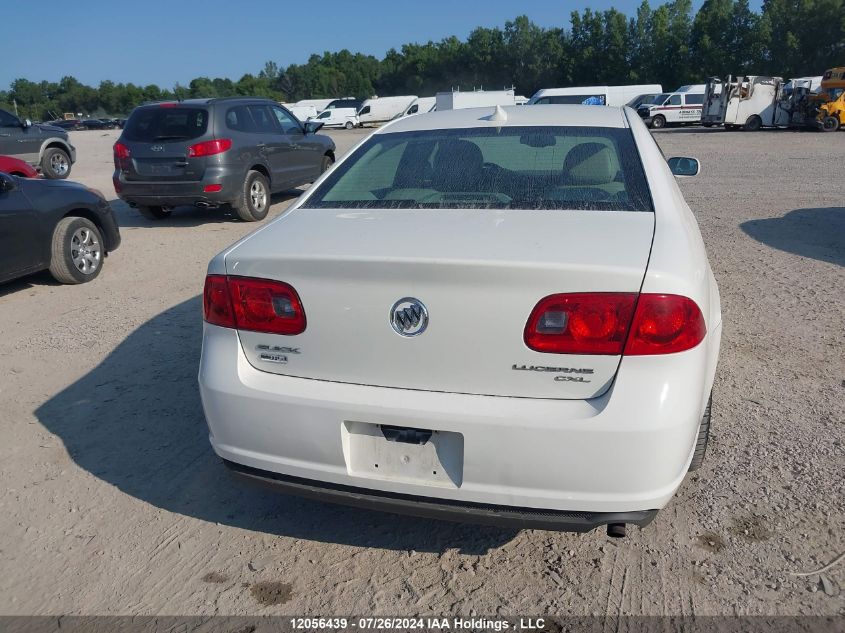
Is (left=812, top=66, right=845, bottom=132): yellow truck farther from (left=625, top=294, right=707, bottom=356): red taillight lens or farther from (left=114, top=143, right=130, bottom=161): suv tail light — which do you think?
(left=625, top=294, right=707, bottom=356): red taillight lens

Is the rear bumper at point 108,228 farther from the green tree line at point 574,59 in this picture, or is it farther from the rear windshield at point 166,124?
the green tree line at point 574,59

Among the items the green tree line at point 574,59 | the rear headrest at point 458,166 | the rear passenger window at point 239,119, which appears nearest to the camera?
the rear headrest at point 458,166

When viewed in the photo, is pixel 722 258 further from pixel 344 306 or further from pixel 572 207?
pixel 344 306

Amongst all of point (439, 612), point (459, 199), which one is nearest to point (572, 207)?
point (459, 199)

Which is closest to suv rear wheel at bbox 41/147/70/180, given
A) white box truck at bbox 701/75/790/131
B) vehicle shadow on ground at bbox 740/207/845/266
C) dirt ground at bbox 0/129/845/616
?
dirt ground at bbox 0/129/845/616

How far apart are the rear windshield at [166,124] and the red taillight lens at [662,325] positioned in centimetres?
842

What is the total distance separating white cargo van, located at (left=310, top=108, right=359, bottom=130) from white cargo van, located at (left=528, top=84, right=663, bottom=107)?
41.3 ft

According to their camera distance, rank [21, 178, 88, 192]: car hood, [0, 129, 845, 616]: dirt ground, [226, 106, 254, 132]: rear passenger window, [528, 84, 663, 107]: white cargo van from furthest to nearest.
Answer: [528, 84, 663, 107]: white cargo van < [226, 106, 254, 132]: rear passenger window < [21, 178, 88, 192]: car hood < [0, 129, 845, 616]: dirt ground

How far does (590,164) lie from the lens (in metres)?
3.06

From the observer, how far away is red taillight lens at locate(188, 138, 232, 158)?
9156 mm

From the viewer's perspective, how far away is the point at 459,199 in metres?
2.96

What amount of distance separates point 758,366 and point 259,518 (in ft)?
10.6

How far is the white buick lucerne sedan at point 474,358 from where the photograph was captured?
2150 millimetres

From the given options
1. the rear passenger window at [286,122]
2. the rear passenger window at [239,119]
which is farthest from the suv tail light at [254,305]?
the rear passenger window at [286,122]
